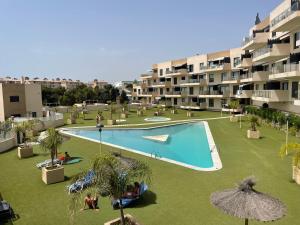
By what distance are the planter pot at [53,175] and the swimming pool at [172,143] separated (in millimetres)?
6735

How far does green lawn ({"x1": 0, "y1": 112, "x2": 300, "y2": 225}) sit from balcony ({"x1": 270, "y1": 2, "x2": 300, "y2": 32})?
11365 millimetres

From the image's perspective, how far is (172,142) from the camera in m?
25.5

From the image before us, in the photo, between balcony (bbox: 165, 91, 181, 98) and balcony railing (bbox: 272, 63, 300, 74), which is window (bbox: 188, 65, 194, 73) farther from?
balcony railing (bbox: 272, 63, 300, 74)

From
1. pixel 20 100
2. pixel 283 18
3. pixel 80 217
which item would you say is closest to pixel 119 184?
pixel 80 217

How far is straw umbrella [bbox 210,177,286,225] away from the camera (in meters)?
7.03

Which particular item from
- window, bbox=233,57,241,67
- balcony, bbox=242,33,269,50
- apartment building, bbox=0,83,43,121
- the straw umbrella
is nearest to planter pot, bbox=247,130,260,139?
balcony, bbox=242,33,269,50

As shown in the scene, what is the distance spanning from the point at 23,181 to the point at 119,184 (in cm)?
907

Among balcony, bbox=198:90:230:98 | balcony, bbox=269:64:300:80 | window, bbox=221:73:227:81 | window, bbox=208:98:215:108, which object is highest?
window, bbox=221:73:227:81

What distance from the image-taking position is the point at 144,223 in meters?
9.48

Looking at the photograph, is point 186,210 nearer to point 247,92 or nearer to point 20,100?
point 247,92

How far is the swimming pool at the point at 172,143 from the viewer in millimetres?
18156

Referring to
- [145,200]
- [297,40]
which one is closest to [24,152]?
[145,200]

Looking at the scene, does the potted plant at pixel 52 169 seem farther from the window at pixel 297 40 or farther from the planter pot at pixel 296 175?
the window at pixel 297 40

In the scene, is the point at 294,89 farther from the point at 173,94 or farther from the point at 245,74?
the point at 173,94
